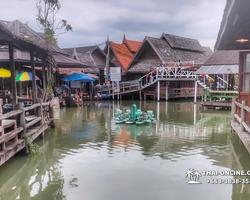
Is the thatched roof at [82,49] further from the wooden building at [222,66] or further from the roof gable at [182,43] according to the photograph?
the wooden building at [222,66]

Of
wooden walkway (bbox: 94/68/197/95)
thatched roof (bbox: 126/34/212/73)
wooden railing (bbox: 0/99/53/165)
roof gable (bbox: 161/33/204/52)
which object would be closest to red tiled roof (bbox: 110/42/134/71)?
thatched roof (bbox: 126/34/212/73)

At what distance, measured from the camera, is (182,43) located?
25.0 meters

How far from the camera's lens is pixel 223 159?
5.88 metres

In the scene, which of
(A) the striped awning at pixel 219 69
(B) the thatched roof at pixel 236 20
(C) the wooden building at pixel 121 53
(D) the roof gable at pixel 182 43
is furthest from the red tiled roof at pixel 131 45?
(B) the thatched roof at pixel 236 20

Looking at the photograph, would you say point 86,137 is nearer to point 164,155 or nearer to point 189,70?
point 164,155

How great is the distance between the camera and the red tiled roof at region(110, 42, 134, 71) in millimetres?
25031

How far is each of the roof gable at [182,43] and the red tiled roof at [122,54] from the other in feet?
13.8

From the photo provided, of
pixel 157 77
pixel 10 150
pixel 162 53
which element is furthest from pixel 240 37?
pixel 162 53

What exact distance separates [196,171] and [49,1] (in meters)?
12.1

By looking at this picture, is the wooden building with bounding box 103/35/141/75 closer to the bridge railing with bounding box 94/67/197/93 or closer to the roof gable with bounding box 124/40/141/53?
the roof gable with bounding box 124/40/141/53

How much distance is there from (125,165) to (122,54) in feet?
Answer: 70.5

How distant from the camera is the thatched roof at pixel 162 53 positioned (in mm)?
22297

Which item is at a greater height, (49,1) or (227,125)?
(49,1)

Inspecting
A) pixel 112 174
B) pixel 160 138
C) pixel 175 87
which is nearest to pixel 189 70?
pixel 175 87
